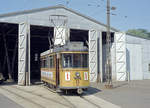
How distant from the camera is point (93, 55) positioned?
74.5 feet

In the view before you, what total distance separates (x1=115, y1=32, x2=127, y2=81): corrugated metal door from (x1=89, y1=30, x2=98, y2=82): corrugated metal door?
3.14m

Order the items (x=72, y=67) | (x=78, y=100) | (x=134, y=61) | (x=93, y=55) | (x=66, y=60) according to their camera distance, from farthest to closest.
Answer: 1. (x=134, y=61)
2. (x=93, y=55)
3. (x=66, y=60)
4. (x=72, y=67)
5. (x=78, y=100)

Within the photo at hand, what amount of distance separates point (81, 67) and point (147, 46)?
1939cm

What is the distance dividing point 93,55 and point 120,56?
12.1 ft

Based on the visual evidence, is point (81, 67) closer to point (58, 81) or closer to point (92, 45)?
point (58, 81)

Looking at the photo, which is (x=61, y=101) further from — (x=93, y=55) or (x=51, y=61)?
(x=93, y=55)

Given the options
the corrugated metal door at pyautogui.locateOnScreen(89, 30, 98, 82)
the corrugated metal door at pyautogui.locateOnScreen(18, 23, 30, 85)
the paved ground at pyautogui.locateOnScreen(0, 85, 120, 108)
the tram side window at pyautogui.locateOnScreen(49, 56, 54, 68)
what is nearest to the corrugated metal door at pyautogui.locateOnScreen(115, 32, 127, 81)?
the corrugated metal door at pyautogui.locateOnScreen(89, 30, 98, 82)

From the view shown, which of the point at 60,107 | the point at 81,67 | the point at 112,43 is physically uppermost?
the point at 112,43

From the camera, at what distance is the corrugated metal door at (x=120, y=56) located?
953 inches

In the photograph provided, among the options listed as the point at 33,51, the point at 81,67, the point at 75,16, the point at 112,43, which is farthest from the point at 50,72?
the point at 33,51

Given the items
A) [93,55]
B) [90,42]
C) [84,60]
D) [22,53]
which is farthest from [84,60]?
[90,42]

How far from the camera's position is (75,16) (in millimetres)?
23281

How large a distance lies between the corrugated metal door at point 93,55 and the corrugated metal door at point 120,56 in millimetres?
3137

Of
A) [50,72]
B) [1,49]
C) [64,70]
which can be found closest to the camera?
[64,70]
